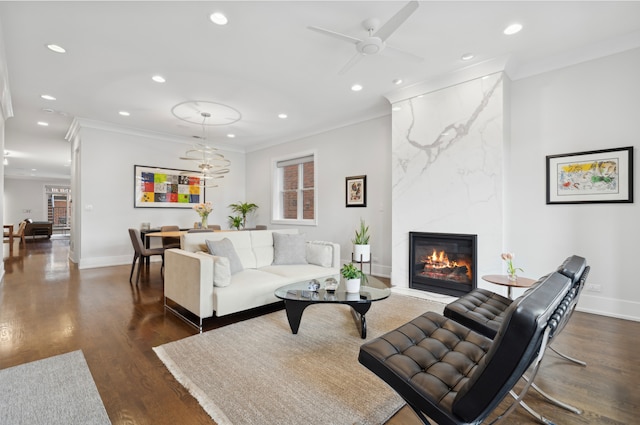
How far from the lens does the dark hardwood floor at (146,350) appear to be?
1.65 metres

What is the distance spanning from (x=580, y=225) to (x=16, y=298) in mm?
6886

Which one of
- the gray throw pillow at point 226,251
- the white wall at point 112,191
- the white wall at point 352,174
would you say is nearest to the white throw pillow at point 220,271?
the gray throw pillow at point 226,251

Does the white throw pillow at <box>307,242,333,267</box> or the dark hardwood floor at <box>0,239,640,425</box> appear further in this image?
the white throw pillow at <box>307,242,333,267</box>

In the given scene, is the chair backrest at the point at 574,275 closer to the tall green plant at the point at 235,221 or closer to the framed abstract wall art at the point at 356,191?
the framed abstract wall art at the point at 356,191

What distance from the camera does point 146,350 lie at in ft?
7.69

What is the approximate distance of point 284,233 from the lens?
4191mm

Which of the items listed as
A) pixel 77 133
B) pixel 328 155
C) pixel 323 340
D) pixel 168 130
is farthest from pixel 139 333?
pixel 77 133

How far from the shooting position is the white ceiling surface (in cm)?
262

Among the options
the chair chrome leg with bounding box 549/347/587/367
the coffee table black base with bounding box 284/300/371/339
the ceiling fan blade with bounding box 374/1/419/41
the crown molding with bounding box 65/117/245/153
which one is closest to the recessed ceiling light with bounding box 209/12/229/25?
the ceiling fan blade with bounding box 374/1/419/41

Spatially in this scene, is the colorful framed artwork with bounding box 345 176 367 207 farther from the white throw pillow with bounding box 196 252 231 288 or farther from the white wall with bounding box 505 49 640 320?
the white throw pillow with bounding box 196 252 231 288

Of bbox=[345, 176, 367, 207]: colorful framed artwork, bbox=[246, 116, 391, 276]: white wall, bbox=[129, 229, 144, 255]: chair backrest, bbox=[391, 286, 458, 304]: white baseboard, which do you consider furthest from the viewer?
bbox=[345, 176, 367, 207]: colorful framed artwork

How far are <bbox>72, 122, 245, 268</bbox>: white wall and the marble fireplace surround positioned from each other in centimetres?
528

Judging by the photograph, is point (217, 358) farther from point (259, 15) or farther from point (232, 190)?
point (232, 190)

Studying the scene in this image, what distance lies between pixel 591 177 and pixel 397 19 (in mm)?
2811
